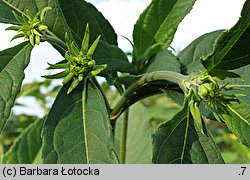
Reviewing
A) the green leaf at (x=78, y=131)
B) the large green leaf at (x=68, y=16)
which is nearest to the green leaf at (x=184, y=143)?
the green leaf at (x=78, y=131)

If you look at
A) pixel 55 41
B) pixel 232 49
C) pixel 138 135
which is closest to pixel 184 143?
pixel 232 49

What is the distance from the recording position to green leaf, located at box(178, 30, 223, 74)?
1.23 meters

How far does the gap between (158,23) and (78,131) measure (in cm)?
40

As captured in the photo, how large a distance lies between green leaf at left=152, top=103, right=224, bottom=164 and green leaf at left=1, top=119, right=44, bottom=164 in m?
0.87

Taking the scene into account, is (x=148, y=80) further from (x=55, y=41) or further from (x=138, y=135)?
(x=138, y=135)

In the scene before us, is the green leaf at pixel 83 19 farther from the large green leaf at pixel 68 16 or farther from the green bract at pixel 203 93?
the green bract at pixel 203 93

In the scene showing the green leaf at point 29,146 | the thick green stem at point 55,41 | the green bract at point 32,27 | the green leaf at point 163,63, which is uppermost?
the green bract at point 32,27

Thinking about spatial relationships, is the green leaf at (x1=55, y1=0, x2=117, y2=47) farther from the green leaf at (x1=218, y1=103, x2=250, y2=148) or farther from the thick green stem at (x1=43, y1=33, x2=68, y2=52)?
the green leaf at (x1=218, y1=103, x2=250, y2=148)

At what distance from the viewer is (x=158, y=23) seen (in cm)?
Result: 128

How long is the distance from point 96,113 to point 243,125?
1.08ft

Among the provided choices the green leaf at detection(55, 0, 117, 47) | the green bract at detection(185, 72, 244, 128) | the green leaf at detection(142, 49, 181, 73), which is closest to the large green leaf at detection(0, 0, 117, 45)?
the green leaf at detection(55, 0, 117, 47)

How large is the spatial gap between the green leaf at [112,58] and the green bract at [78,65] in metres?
0.08

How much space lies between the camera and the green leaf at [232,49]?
3.07ft
